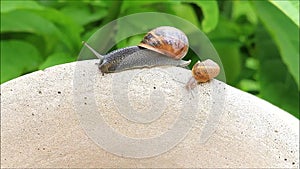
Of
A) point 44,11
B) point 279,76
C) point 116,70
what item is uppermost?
point 116,70

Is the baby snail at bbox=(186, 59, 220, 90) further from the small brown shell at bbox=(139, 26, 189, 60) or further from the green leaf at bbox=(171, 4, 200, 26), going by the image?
the green leaf at bbox=(171, 4, 200, 26)

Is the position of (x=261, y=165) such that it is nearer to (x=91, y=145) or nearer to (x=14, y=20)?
(x=91, y=145)

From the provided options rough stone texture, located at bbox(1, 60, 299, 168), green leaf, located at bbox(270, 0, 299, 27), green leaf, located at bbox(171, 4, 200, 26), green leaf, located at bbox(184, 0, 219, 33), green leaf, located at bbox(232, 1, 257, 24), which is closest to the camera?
rough stone texture, located at bbox(1, 60, 299, 168)

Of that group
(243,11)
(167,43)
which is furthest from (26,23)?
(243,11)

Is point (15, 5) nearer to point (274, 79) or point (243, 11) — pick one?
point (274, 79)

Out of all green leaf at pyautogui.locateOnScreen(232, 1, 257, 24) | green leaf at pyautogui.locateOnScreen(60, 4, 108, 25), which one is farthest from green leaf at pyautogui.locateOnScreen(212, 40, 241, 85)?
green leaf at pyautogui.locateOnScreen(60, 4, 108, 25)

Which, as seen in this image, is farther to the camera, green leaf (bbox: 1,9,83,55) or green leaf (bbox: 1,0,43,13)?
green leaf (bbox: 1,9,83,55)

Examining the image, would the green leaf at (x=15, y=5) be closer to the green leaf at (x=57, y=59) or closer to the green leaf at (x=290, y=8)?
the green leaf at (x=57, y=59)

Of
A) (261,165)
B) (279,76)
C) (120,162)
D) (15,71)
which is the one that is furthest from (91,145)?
(279,76)
